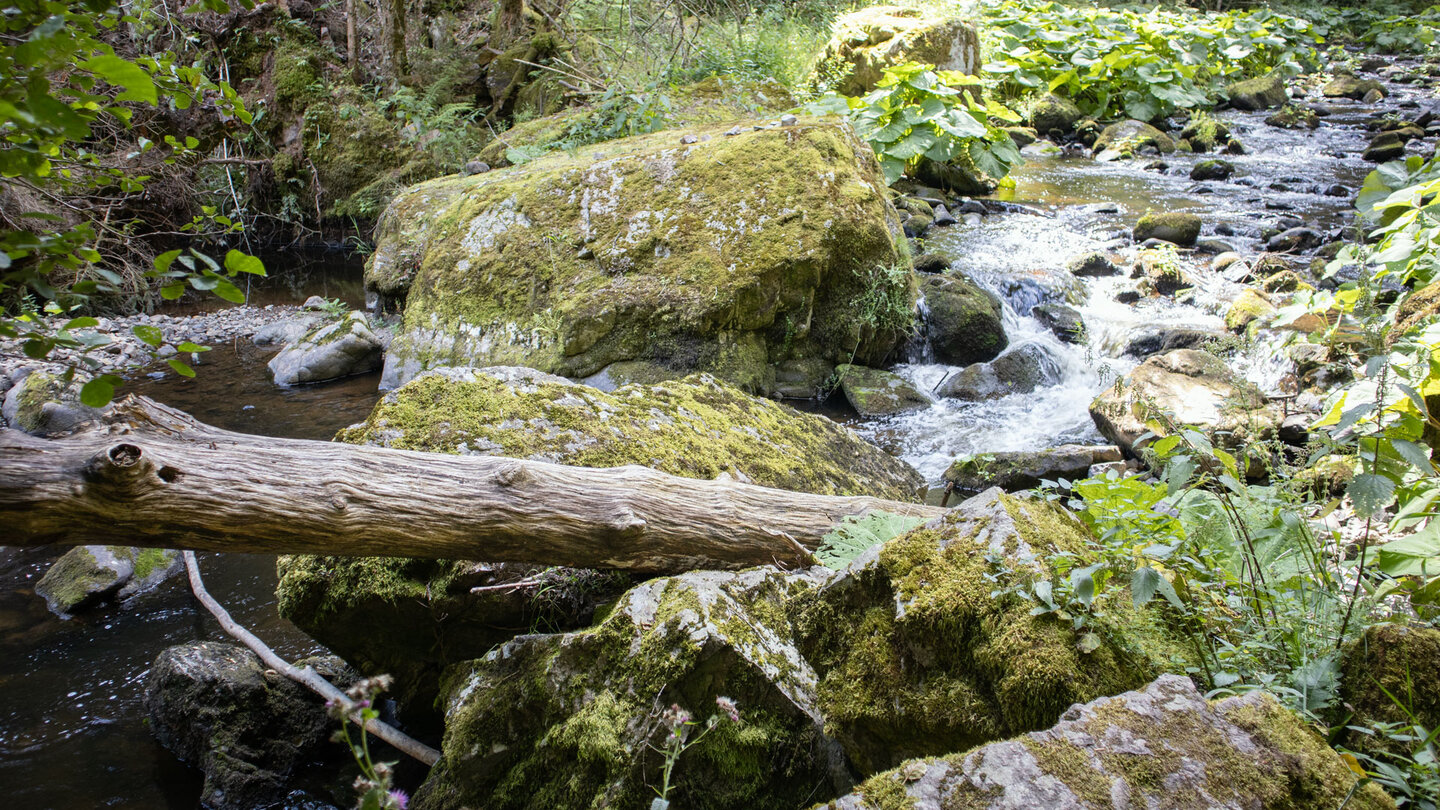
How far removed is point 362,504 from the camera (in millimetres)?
2484

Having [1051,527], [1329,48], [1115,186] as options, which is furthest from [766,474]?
[1329,48]

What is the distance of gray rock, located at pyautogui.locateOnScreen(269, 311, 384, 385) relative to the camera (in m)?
7.39

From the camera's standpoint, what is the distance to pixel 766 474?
3770 mm

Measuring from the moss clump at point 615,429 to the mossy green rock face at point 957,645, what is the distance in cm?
138

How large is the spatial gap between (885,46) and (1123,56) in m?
5.63

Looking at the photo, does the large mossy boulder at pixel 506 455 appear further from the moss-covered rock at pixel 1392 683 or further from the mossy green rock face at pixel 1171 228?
the mossy green rock face at pixel 1171 228

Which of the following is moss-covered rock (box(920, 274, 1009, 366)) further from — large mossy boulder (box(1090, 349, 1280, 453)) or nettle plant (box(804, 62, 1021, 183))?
nettle plant (box(804, 62, 1021, 183))

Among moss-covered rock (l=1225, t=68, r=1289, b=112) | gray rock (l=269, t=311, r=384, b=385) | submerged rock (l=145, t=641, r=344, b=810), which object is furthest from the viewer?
moss-covered rock (l=1225, t=68, r=1289, b=112)

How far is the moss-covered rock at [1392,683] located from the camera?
156cm

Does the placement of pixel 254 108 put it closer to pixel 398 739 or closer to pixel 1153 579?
pixel 398 739

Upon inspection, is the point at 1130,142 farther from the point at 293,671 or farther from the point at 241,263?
the point at 241,263

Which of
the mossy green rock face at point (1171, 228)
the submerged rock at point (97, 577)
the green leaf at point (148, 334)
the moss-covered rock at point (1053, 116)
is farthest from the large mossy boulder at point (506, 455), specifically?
the moss-covered rock at point (1053, 116)

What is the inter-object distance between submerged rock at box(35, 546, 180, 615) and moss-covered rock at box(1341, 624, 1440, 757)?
517 cm

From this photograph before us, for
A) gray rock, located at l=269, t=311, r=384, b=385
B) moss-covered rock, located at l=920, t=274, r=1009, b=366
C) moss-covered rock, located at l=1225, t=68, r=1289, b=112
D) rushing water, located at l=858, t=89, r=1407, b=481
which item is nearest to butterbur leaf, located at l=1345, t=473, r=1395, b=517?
rushing water, located at l=858, t=89, r=1407, b=481
